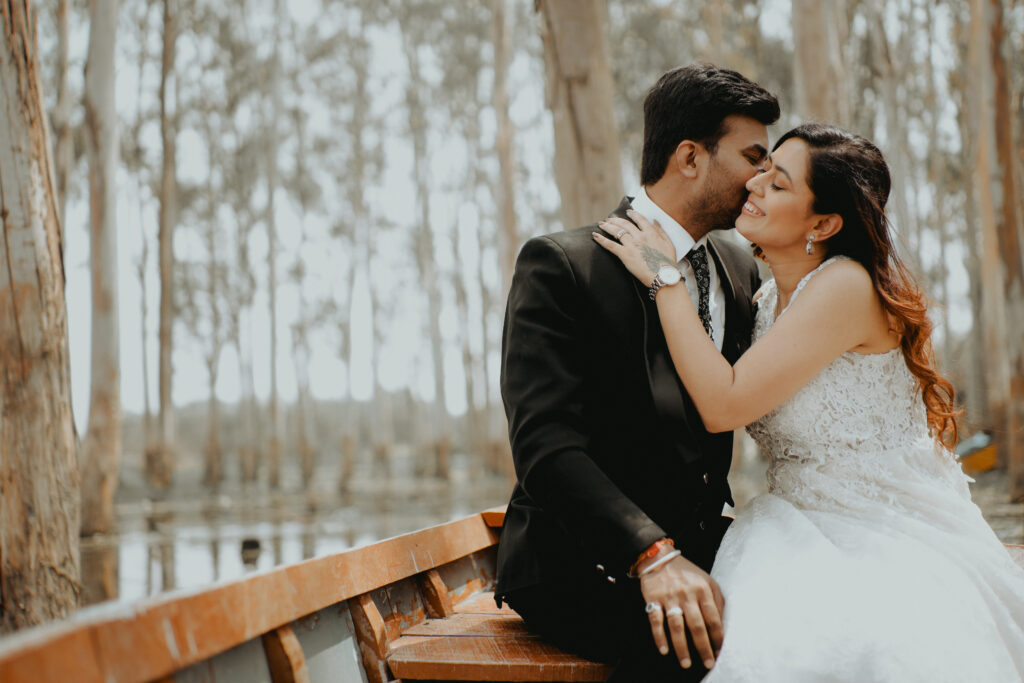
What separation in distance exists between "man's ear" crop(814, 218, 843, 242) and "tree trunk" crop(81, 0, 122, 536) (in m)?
10.5

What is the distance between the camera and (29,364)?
3.69 meters

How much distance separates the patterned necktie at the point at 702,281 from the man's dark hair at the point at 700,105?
0.69ft

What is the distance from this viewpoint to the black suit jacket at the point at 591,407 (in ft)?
6.12

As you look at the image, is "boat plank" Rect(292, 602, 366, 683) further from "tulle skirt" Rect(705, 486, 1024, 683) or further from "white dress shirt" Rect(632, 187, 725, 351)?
"white dress shirt" Rect(632, 187, 725, 351)

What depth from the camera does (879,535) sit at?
6.04ft

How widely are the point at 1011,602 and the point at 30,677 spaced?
1.69 meters

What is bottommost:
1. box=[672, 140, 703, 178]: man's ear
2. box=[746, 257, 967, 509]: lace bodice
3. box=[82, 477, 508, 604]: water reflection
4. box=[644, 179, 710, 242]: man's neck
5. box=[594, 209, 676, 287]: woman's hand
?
box=[82, 477, 508, 604]: water reflection

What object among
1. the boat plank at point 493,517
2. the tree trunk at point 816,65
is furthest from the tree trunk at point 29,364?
the tree trunk at point 816,65

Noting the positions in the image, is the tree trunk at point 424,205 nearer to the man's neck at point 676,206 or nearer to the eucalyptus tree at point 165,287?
the eucalyptus tree at point 165,287

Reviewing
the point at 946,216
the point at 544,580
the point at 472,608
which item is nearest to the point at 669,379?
the point at 544,580

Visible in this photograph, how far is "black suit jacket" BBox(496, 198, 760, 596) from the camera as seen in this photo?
1.86 metres

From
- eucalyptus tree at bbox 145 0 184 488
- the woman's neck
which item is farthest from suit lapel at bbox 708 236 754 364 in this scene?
eucalyptus tree at bbox 145 0 184 488

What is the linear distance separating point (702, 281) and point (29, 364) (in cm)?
280

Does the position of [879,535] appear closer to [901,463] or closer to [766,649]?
[901,463]
